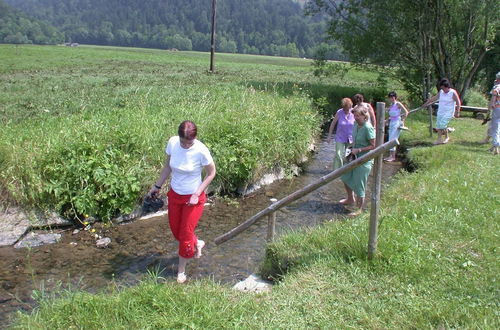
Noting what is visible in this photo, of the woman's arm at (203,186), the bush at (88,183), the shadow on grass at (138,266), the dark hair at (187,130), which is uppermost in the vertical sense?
the dark hair at (187,130)

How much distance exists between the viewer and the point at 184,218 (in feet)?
19.7

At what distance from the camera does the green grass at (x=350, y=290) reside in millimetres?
4141

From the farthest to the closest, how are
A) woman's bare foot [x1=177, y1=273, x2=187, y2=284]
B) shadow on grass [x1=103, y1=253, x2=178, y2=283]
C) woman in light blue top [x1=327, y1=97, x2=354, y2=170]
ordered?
woman in light blue top [x1=327, y1=97, x2=354, y2=170] → shadow on grass [x1=103, y1=253, x2=178, y2=283] → woman's bare foot [x1=177, y1=273, x2=187, y2=284]

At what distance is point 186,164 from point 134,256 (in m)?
2.18

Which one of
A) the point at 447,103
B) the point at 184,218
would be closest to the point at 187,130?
the point at 184,218

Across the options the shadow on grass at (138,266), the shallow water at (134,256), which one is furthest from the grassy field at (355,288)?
the shallow water at (134,256)

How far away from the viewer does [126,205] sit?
27.2 feet

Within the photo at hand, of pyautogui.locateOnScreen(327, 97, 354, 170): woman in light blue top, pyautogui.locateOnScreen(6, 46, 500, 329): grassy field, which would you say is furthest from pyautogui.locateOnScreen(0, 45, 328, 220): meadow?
pyautogui.locateOnScreen(6, 46, 500, 329): grassy field

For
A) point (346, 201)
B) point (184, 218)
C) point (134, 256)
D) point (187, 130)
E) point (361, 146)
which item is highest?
point (187, 130)

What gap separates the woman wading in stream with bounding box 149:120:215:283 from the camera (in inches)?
230

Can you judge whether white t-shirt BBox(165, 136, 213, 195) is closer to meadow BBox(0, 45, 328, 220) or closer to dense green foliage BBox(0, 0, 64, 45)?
meadow BBox(0, 45, 328, 220)

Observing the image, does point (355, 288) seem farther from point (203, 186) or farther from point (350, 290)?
point (203, 186)

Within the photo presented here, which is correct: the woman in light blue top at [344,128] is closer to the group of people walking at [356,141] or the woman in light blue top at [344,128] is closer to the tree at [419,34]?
the group of people walking at [356,141]

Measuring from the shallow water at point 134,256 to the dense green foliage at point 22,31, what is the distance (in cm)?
12797
